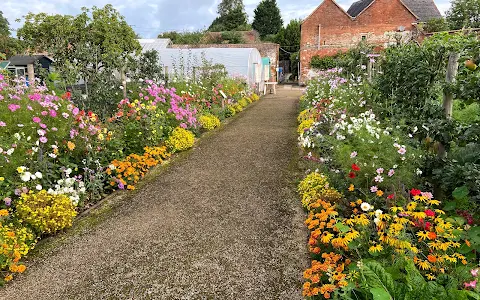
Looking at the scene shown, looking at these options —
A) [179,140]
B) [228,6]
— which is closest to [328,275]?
[179,140]

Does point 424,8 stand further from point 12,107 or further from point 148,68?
point 12,107

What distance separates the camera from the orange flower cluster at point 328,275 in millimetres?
1962

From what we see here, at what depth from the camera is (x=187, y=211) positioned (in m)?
3.75

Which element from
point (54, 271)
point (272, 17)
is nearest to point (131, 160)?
point (54, 271)

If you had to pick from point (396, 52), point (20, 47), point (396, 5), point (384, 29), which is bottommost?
point (396, 52)

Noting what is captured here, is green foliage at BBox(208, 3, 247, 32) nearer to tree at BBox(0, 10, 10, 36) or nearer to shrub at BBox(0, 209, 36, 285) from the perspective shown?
tree at BBox(0, 10, 10, 36)

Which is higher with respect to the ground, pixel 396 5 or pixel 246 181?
pixel 396 5

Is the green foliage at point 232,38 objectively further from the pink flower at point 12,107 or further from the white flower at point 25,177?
the white flower at point 25,177

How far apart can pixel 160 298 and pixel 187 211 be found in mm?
1440

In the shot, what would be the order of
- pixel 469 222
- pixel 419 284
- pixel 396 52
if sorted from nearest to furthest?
pixel 419 284 → pixel 469 222 → pixel 396 52

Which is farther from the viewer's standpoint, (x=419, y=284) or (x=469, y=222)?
(x=469, y=222)

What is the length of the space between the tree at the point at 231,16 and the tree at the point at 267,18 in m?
2.66

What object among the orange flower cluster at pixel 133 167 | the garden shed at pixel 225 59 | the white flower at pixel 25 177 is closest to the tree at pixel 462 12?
the garden shed at pixel 225 59

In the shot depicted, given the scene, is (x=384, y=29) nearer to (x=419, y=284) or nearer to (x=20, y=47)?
(x=20, y=47)
